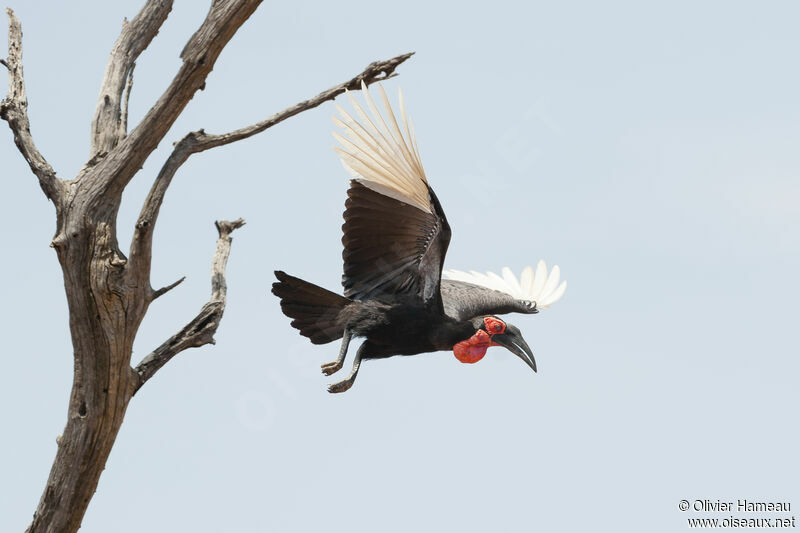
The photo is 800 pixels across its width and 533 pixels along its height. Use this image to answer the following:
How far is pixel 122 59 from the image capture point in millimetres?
6547

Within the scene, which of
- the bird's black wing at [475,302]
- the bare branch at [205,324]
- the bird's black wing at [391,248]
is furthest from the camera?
the bird's black wing at [475,302]

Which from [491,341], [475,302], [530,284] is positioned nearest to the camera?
[491,341]

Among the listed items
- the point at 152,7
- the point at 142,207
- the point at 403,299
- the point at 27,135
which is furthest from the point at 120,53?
the point at 403,299

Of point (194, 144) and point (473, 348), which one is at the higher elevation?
point (194, 144)

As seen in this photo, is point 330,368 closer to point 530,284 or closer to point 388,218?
point 388,218

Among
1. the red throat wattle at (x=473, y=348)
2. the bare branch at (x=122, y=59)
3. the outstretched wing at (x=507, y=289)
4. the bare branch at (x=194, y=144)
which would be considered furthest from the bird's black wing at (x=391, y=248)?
the bare branch at (x=122, y=59)

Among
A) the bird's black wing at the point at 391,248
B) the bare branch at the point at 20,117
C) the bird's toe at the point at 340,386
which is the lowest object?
the bird's toe at the point at 340,386

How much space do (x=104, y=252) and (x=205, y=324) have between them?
1272mm

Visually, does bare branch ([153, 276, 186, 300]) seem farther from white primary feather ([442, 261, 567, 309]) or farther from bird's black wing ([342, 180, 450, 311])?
white primary feather ([442, 261, 567, 309])

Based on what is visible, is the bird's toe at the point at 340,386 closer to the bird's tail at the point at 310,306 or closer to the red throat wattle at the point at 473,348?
the bird's tail at the point at 310,306

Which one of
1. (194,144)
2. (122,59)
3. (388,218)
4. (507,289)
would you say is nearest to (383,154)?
(388,218)

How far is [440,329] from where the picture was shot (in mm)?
6117

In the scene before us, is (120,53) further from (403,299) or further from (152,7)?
(403,299)

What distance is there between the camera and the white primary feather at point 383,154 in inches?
221
